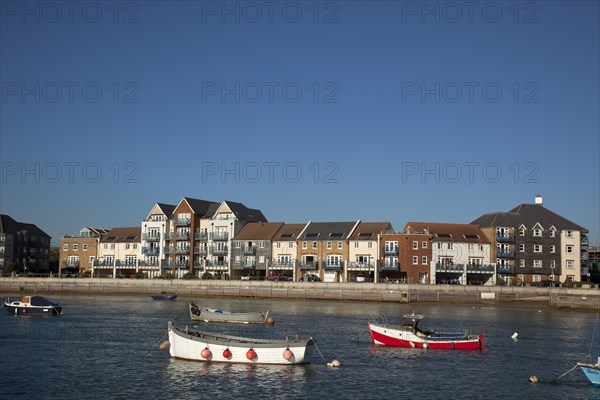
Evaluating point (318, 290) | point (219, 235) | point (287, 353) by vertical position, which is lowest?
point (287, 353)

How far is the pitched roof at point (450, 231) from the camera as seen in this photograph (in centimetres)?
11306

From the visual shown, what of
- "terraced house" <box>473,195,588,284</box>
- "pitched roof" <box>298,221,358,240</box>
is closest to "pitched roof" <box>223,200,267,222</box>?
"pitched roof" <box>298,221,358,240</box>

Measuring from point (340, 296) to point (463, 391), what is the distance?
210 feet

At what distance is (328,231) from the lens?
118625 millimetres

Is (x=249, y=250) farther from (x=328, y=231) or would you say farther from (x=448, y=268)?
(x=448, y=268)

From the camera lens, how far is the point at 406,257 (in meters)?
110

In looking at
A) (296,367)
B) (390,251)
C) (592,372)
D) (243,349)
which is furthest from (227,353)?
(390,251)

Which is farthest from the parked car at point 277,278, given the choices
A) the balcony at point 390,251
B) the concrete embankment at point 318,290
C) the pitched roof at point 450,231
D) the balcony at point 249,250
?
the pitched roof at point 450,231

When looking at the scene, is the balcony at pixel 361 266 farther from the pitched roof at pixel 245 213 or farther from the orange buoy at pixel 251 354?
the orange buoy at pixel 251 354

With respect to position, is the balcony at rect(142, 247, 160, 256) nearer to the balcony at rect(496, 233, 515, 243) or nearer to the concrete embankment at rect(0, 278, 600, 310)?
the concrete embankment at rect(0, 278, 600, 310)

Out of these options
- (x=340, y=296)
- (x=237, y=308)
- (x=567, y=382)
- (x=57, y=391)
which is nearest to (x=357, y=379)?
A: (x=567, y=382)

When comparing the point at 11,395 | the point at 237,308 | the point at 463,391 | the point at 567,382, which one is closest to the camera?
the point at 11,395

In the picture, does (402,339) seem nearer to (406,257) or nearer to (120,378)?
(120,378)

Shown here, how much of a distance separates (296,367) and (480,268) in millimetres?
74937
